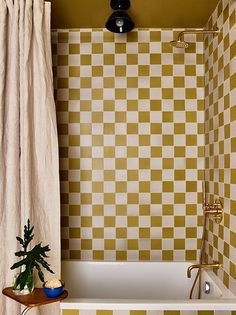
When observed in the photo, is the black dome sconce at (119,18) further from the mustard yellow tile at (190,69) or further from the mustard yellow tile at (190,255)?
the mustard yellow tile at (190,255)

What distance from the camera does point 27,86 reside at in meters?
1.98

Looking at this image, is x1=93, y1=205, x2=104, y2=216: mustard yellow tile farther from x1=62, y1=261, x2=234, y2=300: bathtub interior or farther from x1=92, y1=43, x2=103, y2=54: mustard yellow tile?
x1=92, y1=43, x2=103, y2=54: mustard yellow tile

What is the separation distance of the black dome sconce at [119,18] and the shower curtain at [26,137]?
1.16ft

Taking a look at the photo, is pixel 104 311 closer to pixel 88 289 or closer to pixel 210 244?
pixel 88 289

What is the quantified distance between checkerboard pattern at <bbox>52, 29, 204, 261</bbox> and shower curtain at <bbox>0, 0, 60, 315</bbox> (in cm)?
57

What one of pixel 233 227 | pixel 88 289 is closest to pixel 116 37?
pixel 233 227

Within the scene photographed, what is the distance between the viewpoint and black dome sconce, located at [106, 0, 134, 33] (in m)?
1.95

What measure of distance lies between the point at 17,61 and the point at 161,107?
101cm

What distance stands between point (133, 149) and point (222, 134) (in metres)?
0.67

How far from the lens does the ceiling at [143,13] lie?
2156 millimetres

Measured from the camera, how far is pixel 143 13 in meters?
2.30

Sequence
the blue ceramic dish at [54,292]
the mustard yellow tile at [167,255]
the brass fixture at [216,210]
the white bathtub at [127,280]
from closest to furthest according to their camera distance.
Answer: the blue ceramic dish at [54,292], the brass fixture at [216,210], the white bathtub at [127,280], the mustard yellow tile at [167,255]

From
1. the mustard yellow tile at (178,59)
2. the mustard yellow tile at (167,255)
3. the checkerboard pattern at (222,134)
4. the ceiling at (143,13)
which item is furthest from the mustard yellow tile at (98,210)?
the ceiling at (143,13)

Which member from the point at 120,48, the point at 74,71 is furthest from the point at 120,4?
the point at 74,71
